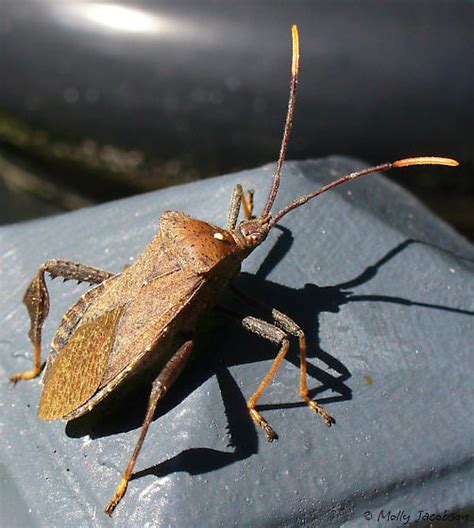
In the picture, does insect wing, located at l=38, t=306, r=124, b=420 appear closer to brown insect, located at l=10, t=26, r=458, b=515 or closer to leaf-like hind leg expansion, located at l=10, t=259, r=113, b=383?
brown insect, located at l=10, t=26, r=458, b=515

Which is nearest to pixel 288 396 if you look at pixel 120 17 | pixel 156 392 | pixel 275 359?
pixel 275 359

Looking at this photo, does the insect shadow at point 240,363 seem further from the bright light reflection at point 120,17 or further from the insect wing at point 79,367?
the bright light reflection at point 120,17

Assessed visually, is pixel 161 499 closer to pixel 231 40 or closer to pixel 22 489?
pixel 22 489

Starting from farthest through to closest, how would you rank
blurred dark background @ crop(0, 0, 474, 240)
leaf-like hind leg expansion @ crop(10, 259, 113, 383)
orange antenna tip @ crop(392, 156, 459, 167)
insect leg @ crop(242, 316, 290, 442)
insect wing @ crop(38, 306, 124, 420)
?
1. blurred dark background @ crop(0, 0, 474, 240)
2. leaf-like hind leg expansion @ crop(10, 259, 113, 383)
3. orange antenna tip @ crop(392, 156, 459, 167)
4. insect wing @ crop(38, 306, 124, 420)
5. insect leg @ crop(242, 316, 290, 442)

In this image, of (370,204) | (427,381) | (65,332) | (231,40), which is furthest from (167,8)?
(427,381)

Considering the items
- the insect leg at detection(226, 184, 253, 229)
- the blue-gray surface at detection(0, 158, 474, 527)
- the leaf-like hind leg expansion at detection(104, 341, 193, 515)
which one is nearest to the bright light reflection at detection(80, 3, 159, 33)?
the blue-gray surface at detection(0, 158, 474, 527)

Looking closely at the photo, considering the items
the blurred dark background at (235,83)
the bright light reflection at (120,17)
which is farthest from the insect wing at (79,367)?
the bright light reflection at (120,17)
